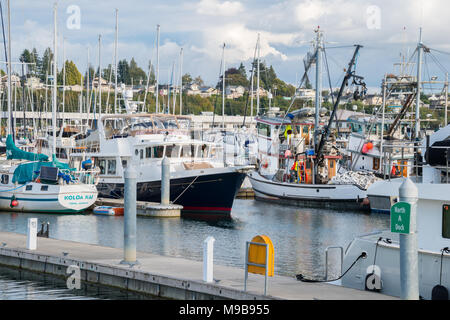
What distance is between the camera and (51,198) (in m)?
37.6

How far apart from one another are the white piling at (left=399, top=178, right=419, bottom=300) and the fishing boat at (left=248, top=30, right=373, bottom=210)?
3303 cm

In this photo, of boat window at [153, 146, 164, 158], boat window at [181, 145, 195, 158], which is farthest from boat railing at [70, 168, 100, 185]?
boat window at [181, 145, 195, 158]

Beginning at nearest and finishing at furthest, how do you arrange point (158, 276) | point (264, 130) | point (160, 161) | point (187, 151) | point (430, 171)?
point (430, 171) → point (158, 276) → point (160, 161) → point (187, 151) → point (264, 130)

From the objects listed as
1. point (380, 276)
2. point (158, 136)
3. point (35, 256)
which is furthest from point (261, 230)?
point (380, 276)

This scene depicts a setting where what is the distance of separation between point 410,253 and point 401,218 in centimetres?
64

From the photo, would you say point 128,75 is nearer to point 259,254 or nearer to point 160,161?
point 160,161

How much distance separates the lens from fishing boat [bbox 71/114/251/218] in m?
39.8

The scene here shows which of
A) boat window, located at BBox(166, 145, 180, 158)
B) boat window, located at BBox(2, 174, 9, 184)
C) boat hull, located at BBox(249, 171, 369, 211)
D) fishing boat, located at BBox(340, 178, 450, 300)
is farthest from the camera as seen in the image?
boat hull, located at BBox(249, 171, 369, 211)

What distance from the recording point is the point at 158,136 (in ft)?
137

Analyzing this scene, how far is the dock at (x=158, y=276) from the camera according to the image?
1467cm

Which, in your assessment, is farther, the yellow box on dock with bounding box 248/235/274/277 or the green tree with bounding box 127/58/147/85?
the green tree with bounding box 127/58/147/85

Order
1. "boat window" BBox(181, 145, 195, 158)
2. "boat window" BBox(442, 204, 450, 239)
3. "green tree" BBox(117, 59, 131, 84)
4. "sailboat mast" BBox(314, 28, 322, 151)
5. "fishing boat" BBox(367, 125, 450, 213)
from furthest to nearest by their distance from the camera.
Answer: "green tree" BBox(117, 59, 131, 84), "sailboat mast" BBox(314, 28, 322, 151), "boat window" BBox(181, 145, 195, 158), "fishing boat" BBox(367, 125, 450, 213), "boat window" BBox(442, 204, 450, 239)

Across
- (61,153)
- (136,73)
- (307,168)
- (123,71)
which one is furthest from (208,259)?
(136,73)

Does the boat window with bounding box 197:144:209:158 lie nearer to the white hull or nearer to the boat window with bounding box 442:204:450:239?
the white hull
